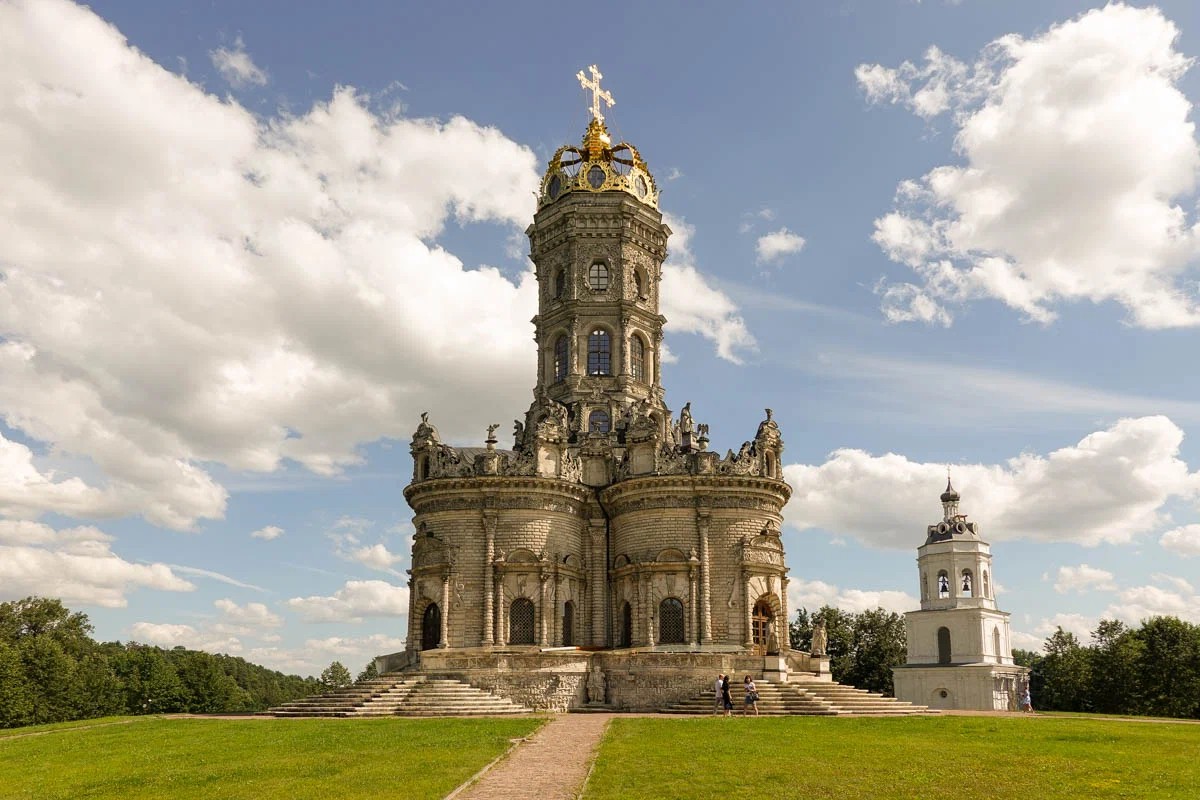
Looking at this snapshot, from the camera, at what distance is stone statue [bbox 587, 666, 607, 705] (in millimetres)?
43344

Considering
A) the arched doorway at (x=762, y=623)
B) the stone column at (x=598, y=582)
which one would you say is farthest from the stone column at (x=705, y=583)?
the stone column at (x=598, y=582)

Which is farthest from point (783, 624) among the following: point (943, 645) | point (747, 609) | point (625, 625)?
point (943, 645)

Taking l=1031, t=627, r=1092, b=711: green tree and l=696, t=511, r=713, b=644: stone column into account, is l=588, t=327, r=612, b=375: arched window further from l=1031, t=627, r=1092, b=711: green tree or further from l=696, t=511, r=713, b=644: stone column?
l=1031, t=627, r=1092, b=711: green tree

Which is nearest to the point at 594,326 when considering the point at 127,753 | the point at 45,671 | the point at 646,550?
the point at 646,550

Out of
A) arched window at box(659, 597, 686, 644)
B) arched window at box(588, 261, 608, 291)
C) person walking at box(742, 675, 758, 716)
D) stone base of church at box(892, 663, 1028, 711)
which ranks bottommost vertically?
stone base of church at box(892, 663, 1028, 711)

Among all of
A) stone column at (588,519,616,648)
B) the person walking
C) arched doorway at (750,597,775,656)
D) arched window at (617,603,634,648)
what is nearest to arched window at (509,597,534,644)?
stone column at (588,519,616,648)

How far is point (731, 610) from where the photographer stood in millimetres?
48031

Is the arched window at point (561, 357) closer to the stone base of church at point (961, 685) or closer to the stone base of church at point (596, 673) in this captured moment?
the stone base of church at point (596, 673)

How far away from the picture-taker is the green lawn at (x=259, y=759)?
59.5 feet

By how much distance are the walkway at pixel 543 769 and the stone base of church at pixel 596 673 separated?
13.2 meters

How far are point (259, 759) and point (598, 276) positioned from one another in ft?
132

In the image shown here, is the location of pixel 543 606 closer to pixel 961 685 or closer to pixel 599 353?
pixel 599 353

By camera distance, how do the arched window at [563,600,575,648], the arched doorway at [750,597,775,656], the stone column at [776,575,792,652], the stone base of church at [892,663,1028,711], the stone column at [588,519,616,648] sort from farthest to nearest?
1. the stone base of church at [892,663,1028,711]
2. the stone column at [588,519,616,648]
3. the arched window at [563,600,575,648]
4. the stone column at [776,575,792,652]
5. the arched doorway at [750,597,775,656]

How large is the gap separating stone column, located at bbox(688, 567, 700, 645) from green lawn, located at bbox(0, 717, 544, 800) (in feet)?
49.2
